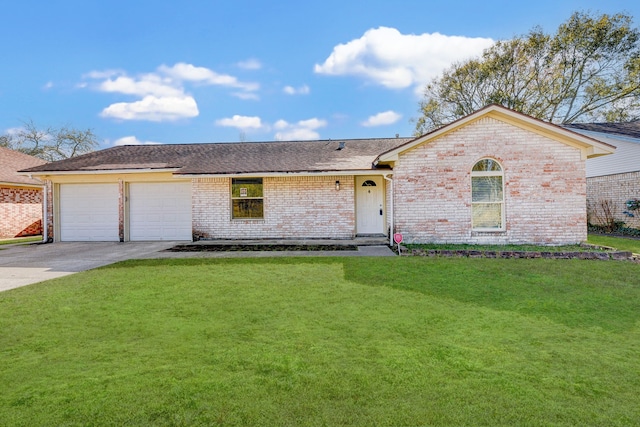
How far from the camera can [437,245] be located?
33.7ft

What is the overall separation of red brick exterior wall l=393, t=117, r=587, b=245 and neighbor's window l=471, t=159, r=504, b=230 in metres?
0.17

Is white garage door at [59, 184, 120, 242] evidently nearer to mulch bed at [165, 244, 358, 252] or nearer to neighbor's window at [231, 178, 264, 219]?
mulch bed at [165, 244, 358, 252]

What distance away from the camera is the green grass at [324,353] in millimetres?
2340

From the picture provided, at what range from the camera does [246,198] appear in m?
13.2

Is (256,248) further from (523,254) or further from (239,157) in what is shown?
(523,254)

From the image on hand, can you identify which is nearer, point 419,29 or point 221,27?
point 221,27

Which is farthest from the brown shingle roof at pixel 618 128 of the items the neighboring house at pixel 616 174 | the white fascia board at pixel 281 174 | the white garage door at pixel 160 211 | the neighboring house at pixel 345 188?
the white garage door at pixel 160 211

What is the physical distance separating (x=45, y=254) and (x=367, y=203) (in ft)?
34.9

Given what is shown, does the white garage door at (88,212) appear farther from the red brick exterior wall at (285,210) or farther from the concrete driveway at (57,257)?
the red brick exterior wall at (285,210)

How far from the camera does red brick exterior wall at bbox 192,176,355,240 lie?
12.9 meters

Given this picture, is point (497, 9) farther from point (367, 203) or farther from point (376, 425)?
point (376, 425)

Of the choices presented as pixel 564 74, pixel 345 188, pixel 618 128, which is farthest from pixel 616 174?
pixel 345 188

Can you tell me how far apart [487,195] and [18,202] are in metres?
20.3

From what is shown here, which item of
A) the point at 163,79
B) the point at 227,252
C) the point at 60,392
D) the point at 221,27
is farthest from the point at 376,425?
the point at 163,79
